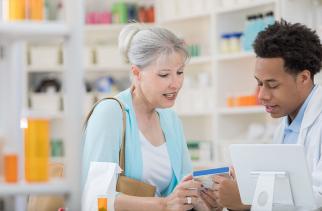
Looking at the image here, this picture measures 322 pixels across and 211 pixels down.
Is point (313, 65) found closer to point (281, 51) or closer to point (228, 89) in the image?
point (281, 51)

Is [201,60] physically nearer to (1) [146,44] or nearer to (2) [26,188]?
(1) [146,44]

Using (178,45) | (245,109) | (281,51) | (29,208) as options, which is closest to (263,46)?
(281,51)

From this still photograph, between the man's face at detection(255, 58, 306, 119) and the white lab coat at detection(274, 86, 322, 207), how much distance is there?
0.28 feet

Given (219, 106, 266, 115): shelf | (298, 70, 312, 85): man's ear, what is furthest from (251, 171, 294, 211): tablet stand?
(219, 106, 266, 115): shelf

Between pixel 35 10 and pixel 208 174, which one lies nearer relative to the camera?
pixel 35 10

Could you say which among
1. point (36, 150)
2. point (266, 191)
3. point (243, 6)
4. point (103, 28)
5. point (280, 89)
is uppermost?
point (243, 6)

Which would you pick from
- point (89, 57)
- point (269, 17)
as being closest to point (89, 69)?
point (89, 57)

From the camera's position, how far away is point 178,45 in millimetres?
3039

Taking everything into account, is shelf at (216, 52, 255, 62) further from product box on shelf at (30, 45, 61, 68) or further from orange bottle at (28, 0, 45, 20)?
orange bottle at (28, 0, 45, 20)

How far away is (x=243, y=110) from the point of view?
5426 mm

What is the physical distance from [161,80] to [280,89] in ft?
1.86

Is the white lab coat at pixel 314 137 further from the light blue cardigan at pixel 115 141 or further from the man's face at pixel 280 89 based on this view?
the light blue cardigan at pixel 115 141

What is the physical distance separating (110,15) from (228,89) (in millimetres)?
1494

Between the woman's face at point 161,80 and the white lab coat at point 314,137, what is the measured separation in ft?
1.97
